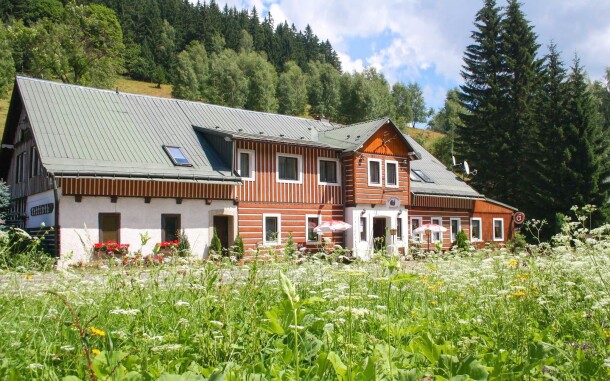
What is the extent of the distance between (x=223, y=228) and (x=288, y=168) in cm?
466

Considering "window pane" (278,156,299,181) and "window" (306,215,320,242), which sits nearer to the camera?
"window pane" (278,156,299,181)

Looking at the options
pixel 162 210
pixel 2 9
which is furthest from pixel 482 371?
pixel 2 9

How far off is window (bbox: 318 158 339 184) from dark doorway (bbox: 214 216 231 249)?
5790 millimetres

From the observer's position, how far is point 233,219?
77.7 feet

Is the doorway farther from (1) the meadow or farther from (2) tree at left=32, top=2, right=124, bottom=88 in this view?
(2) tree at left=32, top=2, right=124, bottom=88

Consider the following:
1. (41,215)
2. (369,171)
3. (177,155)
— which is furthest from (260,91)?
(41,215)

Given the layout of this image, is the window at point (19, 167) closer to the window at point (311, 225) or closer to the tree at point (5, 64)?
the window at point (311, 225)

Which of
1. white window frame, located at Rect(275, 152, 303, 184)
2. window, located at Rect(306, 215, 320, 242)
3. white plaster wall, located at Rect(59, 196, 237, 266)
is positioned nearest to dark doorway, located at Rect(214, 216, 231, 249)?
white plaster wall, located at Rect(59, 196, 237, 266)

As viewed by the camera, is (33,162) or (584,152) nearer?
(33,162)

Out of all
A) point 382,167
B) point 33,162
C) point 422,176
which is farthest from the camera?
point 422,176

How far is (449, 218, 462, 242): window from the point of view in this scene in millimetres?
34253

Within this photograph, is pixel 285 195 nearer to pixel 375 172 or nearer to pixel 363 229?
pixel 363 229

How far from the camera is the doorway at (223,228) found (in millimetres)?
23906

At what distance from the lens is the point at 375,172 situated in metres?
29.0
